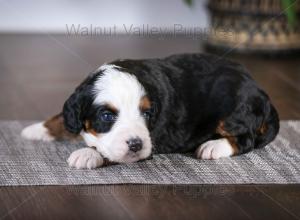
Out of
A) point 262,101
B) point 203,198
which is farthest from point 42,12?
point 203,198

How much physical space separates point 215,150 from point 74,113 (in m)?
0.52

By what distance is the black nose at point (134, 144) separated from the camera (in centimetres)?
195

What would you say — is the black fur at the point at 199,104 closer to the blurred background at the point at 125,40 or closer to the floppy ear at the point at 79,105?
the floppy ear at the point at 79,105

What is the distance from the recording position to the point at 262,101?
2.31 m

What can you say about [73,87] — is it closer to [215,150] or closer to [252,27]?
[215,150]

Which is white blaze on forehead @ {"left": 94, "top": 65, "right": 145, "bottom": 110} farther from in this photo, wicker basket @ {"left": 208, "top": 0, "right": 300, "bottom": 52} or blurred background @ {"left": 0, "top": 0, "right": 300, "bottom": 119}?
wicker basket @ {"left": 208, "top": 0, "right": 300, "bottom": 52}

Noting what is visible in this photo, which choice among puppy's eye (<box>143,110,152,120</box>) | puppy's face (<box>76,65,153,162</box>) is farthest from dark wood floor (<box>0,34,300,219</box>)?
puppy's eye (<box>143,110,152,120</box>)

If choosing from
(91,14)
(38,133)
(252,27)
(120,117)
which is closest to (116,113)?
(120,117)

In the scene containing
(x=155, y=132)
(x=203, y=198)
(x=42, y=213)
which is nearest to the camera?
(x=42, y=213)

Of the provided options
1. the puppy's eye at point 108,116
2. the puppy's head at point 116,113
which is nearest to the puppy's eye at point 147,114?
the puppy's head at point 116,113

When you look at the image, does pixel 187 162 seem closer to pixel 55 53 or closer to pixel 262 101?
pixel 262 101

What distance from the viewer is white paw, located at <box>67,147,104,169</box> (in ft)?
6.82

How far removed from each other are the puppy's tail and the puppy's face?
504mm

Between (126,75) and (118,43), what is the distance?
2550 millimetres
